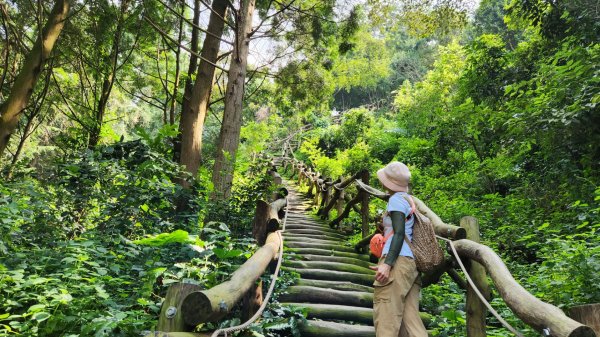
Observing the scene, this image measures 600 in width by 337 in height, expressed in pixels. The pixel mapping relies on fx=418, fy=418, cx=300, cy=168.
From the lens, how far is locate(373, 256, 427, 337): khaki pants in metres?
2.83

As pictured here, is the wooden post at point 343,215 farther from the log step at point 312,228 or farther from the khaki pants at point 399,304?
the khaki pants at point 399,304

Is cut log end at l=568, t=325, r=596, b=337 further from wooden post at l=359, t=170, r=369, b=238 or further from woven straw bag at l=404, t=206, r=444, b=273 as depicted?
wooden post at l=359, t=170, r=369, b=238

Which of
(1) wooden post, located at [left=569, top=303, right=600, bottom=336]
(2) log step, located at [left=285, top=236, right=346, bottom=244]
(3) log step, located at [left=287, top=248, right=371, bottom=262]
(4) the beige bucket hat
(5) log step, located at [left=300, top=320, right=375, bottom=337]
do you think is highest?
(4) the beige bucket hat

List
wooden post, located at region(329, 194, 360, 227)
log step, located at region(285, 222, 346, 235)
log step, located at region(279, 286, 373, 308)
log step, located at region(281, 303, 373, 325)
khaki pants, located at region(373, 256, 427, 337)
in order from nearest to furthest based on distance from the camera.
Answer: khaki pants, located at region(373, 256, 427, 337), log step, located at region(281, 303, 373, 325), log step, located at region(279, 286, 373, 308), wooden post, located at region(329, 194, 360, 227), log step, located at region(285, 222, 346, 235)

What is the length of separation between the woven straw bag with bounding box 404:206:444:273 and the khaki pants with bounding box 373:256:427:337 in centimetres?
6

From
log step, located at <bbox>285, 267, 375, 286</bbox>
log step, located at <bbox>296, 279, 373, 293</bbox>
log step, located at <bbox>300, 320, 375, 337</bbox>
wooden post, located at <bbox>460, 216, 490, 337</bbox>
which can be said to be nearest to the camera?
wooden post, located at <bbox>460, 216, 490, 337</bbox>

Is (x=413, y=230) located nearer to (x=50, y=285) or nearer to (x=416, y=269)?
(x=416, y=269)

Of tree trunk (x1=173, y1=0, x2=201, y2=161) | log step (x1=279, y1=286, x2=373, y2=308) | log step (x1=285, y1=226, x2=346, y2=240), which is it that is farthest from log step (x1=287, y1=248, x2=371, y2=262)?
tree trunk (x1=173, y1=0, x2=201, y2=161)

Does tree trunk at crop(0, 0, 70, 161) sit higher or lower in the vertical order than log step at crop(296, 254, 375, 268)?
higher

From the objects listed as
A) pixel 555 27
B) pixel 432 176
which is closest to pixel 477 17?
pixel 432 176

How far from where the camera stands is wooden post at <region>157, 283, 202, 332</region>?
1751 millimetres

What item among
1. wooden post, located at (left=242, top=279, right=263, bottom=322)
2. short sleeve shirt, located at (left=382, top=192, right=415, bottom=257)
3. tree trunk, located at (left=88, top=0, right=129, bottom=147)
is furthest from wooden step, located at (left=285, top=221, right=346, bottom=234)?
short sleeve shirt, located at (left=382, top=192, right=415, bottom=257)

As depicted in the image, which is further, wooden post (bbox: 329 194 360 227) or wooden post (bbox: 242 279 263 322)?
wooden post (bbox: 329 194 360 227)

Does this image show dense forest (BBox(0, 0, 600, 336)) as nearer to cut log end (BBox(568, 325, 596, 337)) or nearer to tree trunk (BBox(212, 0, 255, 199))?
tree trunk (BBox(212, 0, 255, 199))
